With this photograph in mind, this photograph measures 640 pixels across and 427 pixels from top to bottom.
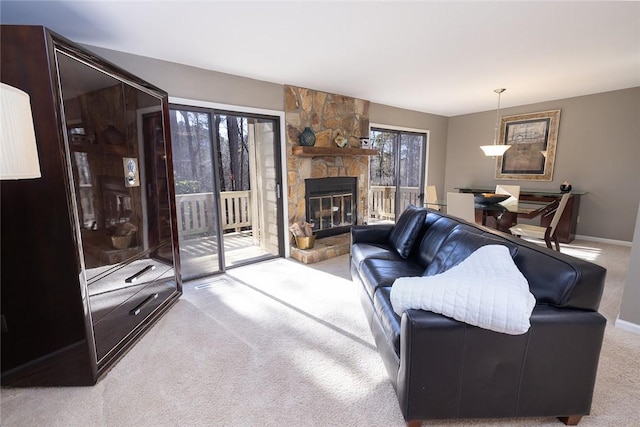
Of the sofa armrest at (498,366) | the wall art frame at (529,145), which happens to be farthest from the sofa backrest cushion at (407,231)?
the wall art frame at (529,145)

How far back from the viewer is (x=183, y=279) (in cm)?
329

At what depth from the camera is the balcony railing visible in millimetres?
5739

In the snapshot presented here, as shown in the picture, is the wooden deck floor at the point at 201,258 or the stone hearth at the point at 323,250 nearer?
the wooden deck floor at the point at 201,258

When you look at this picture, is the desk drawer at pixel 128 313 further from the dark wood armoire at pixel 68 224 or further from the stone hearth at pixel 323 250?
the stone hearth at pixel 323 250

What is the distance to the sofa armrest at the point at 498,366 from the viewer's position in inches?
48.9

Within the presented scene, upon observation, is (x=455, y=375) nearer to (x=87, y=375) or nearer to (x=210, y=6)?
(x=87, y=375)

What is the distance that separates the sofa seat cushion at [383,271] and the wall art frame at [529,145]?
166 inches

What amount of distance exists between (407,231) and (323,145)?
2.08m

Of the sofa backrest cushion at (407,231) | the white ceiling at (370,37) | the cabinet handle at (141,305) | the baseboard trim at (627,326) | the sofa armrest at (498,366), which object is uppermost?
the white ceiling at (370,37)

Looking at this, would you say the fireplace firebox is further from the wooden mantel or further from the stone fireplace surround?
Answer: the wooden mantel

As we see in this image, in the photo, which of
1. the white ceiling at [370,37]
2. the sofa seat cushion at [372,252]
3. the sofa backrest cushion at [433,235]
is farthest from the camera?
the sofa seat cushion at [372,252]

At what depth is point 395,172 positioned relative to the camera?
5.62 m

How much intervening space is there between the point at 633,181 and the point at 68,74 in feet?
21.8

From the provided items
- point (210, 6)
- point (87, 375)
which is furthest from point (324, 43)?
point (87, 375)
